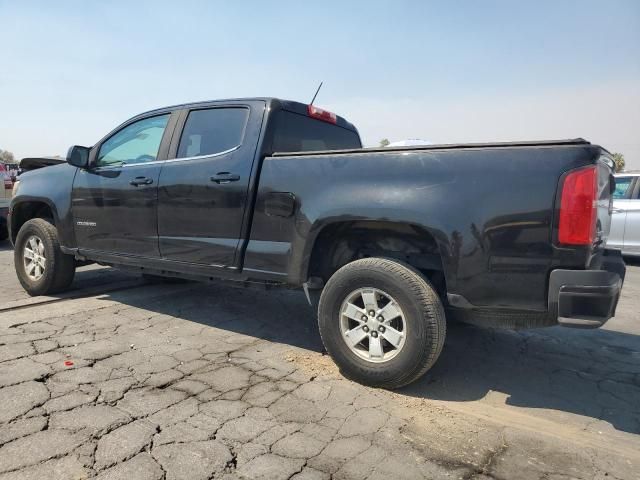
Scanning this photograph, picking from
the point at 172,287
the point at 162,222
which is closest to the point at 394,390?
the point at 162,222

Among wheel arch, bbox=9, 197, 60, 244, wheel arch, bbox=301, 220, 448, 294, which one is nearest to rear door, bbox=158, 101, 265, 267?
wheel arch, bbox=301, 220, 448, 294

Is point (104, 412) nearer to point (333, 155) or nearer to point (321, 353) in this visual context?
point (321, 353)

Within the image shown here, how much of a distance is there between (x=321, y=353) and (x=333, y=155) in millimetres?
1520

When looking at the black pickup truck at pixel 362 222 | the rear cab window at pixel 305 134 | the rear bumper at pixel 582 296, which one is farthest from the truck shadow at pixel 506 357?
the rear cab window at pixel 305 134

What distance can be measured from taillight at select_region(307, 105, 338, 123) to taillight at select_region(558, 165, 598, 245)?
7.59ft

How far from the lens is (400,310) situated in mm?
2969

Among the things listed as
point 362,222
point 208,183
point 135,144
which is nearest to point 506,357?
point 362,222

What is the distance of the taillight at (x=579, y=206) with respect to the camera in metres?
2.52

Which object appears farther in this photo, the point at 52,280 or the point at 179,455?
the point at 52,280

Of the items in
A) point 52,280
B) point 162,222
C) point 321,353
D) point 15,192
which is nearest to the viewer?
point 321,353

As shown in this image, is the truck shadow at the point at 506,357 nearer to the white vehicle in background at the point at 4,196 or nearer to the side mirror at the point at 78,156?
the side mirror at the point at 78,156

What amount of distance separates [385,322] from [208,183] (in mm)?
1793

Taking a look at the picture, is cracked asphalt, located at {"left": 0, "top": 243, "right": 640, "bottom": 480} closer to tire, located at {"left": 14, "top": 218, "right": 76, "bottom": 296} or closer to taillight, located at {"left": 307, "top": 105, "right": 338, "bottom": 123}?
tire, located at {"left": 14, "top": 218, "right": 76, "bottom": 296}

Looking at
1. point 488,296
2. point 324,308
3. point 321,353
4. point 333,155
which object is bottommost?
point 321,353
